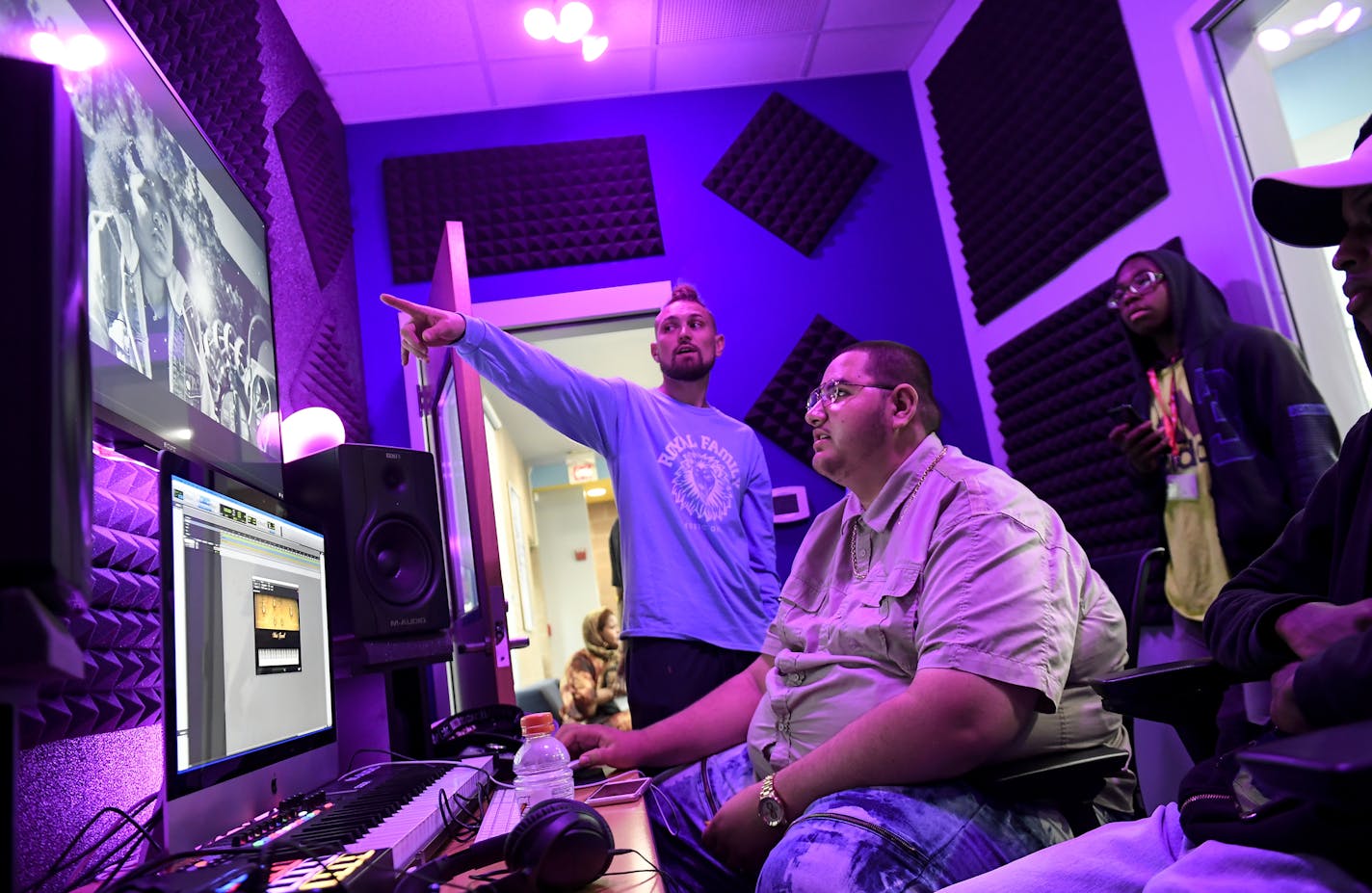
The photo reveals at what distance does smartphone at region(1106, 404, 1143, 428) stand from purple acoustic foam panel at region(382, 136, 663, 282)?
6.06 ft

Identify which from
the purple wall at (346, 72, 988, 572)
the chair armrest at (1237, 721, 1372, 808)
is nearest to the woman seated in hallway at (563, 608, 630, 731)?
the purple wall at (346, 72, 988, 572)

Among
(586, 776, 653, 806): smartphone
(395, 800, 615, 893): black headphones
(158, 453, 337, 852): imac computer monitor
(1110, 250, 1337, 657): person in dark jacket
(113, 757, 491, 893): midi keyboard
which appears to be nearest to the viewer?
(113, 757, 491, 893): midi keyboard

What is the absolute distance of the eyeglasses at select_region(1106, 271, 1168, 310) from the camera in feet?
8.61

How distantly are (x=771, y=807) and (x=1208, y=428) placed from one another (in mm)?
1826

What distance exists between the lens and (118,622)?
4.35ft

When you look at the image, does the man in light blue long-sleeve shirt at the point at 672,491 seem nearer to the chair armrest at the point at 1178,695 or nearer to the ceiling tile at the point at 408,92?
the chair armrest at the point at 1178,695

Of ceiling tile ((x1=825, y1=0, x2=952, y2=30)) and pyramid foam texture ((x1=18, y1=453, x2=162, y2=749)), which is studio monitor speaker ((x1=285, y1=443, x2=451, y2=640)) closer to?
pyramid foam texture ((x1=18, y1=453, x2=162, y2=749))

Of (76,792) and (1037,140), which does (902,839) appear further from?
(1037,140)

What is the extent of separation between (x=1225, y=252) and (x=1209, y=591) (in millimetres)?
956

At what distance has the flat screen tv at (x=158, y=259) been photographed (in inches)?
53.7

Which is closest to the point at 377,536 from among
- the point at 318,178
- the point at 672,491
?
the point at 672,491

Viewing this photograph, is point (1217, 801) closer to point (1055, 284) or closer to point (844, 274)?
point (1055, 284)

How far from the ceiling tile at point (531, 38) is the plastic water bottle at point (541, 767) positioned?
2786 millimetres

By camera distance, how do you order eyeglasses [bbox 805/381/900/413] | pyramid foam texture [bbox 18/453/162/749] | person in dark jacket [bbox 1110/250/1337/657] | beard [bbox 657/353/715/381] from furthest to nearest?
beard [bbox 657/353/715/381] → person in dark jacket [bbox 1110/250/1337/657] → eyeglasses [bbox 805/381/900/413] → pyramid foam texture [bbox 18/453/162/749]
